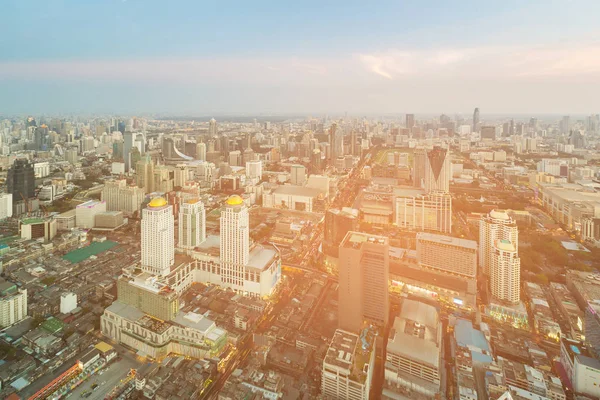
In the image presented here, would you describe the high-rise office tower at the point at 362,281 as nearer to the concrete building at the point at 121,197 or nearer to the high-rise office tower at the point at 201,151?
the concrete building at the point at 121,197

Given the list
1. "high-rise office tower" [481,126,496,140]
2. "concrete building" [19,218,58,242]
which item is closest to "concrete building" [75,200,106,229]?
"concrete building" [19,218,58,242]

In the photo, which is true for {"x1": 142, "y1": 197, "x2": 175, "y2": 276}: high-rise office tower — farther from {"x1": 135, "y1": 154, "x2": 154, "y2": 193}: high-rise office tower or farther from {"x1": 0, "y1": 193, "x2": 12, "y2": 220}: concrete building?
{"x1": 135, "y1": 154, "x2": 154, "y2": 193}: high-rise office tower

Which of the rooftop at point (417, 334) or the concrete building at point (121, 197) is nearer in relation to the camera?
the rooftop at point (417, 334)

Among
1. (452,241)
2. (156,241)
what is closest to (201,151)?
(156,241)

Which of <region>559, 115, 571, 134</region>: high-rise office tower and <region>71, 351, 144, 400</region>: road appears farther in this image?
<region>559, 115, 571, 134</region>: high-rise office tower

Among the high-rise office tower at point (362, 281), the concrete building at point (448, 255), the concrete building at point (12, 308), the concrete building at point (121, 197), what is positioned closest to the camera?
the high-rise office tower at point (362, 281)

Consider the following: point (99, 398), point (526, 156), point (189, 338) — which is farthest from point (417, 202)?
point (526, 156)

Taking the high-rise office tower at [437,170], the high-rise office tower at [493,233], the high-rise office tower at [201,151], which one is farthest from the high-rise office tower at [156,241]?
the high-rise office tower at [201,151]
